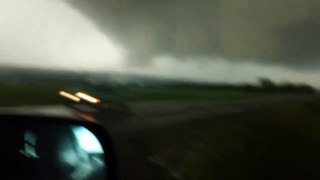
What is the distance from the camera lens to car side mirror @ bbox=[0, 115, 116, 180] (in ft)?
1.95

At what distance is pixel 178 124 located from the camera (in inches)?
29.1

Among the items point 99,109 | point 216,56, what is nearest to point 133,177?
point 99,109

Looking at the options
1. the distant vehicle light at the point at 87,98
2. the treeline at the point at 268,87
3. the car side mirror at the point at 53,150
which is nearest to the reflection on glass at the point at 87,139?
the car side mirror at the point at 53,150

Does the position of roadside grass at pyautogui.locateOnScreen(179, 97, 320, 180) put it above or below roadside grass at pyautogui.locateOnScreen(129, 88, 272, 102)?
A: below

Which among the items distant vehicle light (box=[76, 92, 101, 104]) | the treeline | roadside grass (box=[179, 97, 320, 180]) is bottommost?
roadside grass (box=[179, 97, 320, 180])

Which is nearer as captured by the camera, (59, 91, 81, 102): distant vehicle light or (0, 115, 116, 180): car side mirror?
(0, 115, 116, 180): car side mirror

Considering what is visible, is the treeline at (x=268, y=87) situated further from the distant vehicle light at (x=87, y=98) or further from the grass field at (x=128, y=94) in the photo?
the distant vehicle light at (x=87, y=98)

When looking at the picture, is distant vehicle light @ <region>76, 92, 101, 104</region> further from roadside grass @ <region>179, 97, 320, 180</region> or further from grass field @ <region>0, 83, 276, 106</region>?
roadside grass @ <region>179, 97, 320, 180</region>

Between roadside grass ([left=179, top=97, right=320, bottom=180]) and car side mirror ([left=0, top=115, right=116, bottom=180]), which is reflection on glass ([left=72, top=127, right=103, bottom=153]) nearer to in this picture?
car side mirror ([left=0, top=115, right=116, bottom=180])

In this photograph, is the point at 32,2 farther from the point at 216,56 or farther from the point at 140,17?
the point at 216,56

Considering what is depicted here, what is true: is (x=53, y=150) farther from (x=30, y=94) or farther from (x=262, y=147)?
(x=262, y=147)

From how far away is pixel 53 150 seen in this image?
2.02 feet

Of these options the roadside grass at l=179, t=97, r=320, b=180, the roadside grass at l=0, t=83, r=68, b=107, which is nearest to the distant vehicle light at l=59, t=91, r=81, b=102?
the roadside grass at l=0, t=83, r=68, b=107

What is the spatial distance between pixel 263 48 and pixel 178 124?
0.56 feet
